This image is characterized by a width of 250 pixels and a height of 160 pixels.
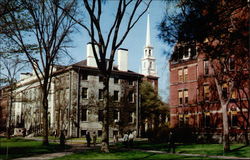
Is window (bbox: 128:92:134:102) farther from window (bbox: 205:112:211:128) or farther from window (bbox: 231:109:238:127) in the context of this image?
window (bbox: 231:109:238:127)

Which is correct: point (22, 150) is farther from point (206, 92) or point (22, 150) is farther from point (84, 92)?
point (84, 92)

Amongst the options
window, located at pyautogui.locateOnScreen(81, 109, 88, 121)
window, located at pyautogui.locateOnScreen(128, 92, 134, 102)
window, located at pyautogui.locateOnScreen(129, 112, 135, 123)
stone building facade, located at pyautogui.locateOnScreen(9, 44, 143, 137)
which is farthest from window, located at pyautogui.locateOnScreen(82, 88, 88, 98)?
window, located at pyautogui.locateOnScreen(129, 112, 135, 123)

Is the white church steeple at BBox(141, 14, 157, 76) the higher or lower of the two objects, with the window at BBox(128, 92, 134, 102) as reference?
higher

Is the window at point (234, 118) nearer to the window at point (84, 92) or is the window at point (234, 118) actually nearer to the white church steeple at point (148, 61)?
the window at point (84, 92)

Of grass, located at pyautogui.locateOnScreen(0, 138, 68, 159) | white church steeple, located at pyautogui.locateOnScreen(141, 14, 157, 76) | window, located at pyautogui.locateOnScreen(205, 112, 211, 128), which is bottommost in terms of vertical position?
grass, located at pyautogui.locateOnScreen(0, 138, 68, 159)

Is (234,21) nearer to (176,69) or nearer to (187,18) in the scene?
(187,18)

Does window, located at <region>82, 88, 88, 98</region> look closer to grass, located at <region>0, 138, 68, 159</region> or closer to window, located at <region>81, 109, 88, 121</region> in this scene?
window, located at <region>81, 109, 88, 121</region>

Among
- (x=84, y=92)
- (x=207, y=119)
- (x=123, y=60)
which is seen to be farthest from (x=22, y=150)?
(x=123, y=60)

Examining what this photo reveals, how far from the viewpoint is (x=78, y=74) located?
159ft

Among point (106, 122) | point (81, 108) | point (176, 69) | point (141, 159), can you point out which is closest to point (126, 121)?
point (81, 108)

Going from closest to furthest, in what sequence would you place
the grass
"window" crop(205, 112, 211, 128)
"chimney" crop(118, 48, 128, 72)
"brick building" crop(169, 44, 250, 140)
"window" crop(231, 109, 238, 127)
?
the grass
"window" crop(231, 109, 238, 127)
"brick building" crop(169, 44, 250, 140)
"window" crop(205, 112, 211, 128)
"chimney" crop(118, 48, 128, 72)

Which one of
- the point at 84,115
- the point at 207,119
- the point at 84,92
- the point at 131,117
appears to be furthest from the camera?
the point at 131,117

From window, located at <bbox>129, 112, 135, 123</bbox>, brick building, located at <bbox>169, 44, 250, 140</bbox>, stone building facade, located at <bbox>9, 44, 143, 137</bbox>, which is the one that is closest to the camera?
brick building, located at <bbox>169, 44, 250, 140</bbox>

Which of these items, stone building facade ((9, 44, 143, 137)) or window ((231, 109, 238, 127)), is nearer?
window ((231, 109, 238, 127))
